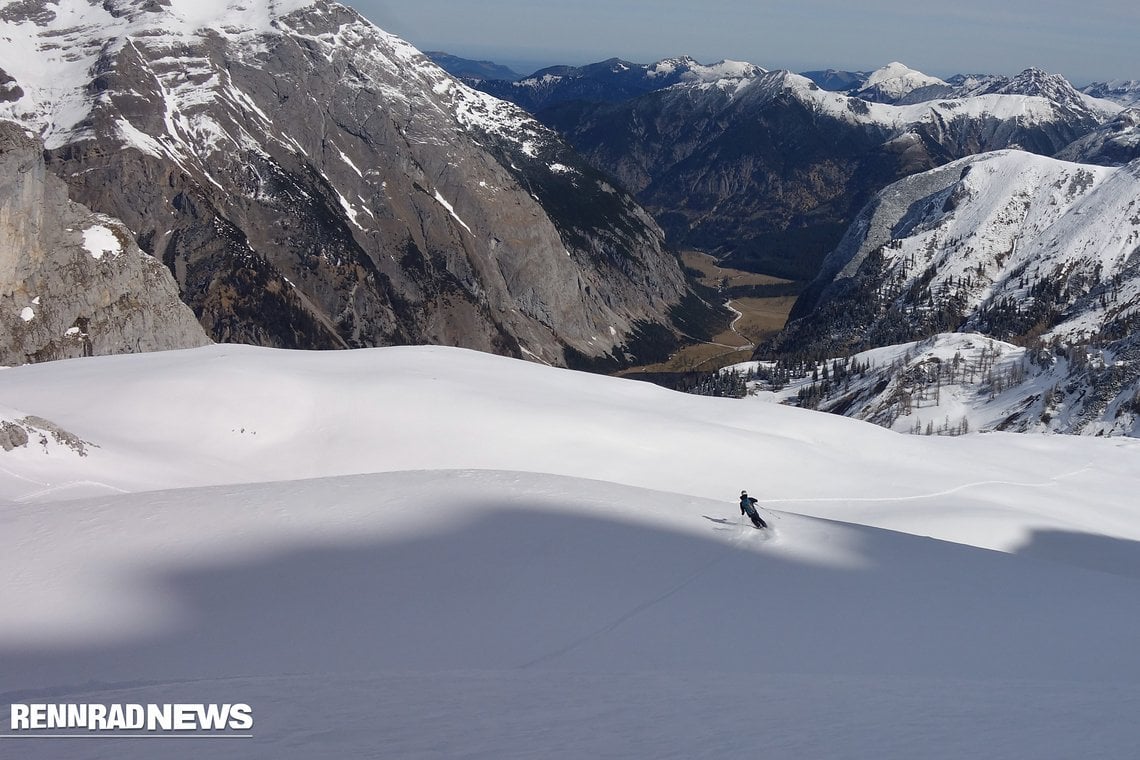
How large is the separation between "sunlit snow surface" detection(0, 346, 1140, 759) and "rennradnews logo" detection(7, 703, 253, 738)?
0.30 m

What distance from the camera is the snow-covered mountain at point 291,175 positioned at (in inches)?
5039

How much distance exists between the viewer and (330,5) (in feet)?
601

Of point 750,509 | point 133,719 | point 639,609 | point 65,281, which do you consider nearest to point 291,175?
point 65,281

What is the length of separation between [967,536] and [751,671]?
1865 cm

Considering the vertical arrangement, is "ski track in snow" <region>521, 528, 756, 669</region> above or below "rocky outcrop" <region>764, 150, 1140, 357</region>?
below

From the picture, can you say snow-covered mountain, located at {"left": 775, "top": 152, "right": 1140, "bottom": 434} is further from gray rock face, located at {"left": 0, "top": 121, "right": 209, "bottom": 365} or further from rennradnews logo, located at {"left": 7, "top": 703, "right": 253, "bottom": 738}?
rennradnews logo, located at {"left": 7, "top": 703, "right": 253, "bottom": 738}

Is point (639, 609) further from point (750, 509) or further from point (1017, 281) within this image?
point (1017, 281)

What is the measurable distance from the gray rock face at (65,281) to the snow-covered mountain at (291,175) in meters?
34.1

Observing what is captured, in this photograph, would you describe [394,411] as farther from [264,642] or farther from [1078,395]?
[1078,395]

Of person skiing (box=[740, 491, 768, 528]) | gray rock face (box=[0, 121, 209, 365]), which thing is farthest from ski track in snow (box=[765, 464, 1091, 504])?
gray rock face (box=[0, 121, 209, 365])

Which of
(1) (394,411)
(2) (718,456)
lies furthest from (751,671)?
(1) (394,411)

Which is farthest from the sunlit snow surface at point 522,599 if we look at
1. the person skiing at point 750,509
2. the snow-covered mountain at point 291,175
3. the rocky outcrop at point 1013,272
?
the rocky outcrop at point 1013,272

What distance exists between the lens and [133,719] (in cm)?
1148

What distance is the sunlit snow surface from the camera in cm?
1130
